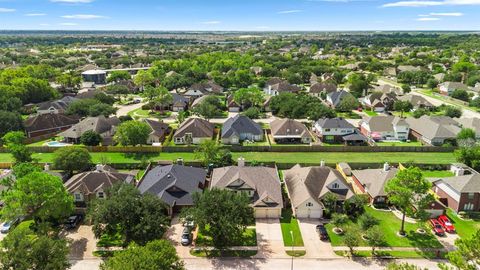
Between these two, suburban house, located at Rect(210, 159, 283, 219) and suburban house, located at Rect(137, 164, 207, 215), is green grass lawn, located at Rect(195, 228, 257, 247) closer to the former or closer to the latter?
suburban house, located at Rect(210, 159, 283, 219)

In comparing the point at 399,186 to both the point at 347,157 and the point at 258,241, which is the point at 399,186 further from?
the point at 347,157

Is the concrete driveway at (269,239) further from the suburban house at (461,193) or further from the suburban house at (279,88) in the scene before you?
the suburban house at (279,88)

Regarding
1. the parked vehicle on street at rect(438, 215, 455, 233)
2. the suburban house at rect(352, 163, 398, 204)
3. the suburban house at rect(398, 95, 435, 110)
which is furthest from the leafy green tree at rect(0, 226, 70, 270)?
the suburban house at rect(398, 95, 435, 110)

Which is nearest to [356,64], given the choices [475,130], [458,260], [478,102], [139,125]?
[478,102]

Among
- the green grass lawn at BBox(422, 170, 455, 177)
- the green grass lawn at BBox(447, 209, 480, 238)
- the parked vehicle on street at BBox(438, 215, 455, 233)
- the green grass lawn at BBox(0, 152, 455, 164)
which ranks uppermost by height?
the parked vehicle on street at BBox(438, 215, 455, 233)

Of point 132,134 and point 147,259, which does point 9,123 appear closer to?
point 132,134

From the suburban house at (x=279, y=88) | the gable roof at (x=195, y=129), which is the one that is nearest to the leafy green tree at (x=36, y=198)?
the gable roof at (x=195, y=129)
